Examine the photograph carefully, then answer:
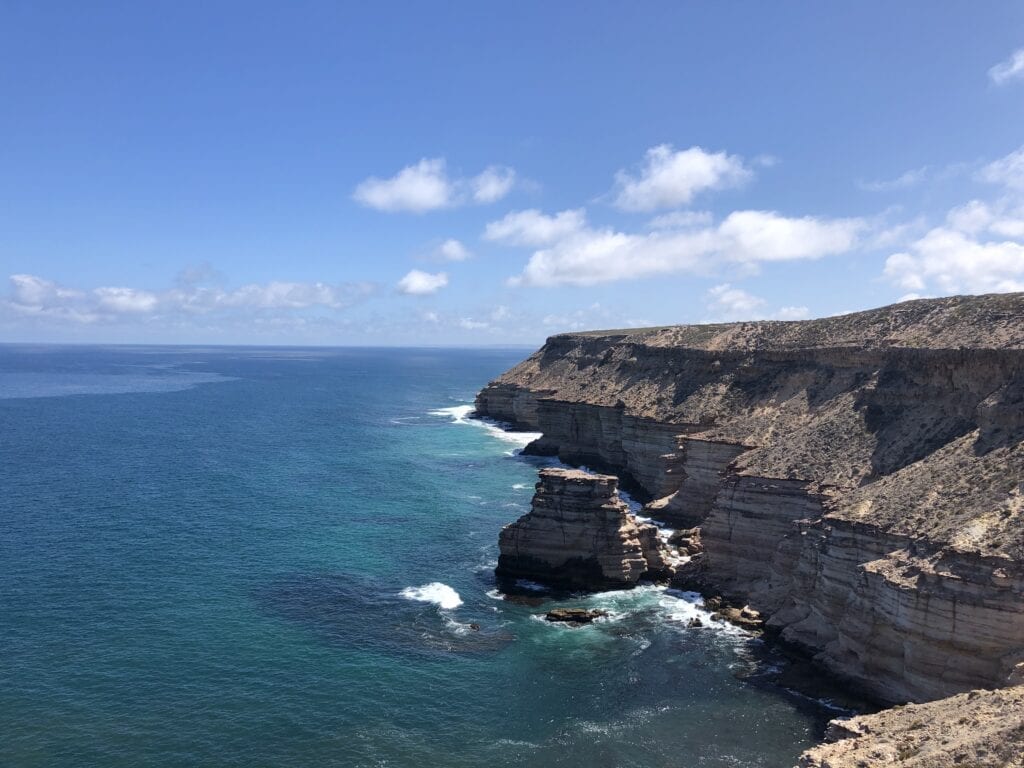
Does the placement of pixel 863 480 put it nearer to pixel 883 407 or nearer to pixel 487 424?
pixel 883 407

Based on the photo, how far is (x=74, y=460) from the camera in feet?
295

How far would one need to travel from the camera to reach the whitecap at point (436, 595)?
158 ft

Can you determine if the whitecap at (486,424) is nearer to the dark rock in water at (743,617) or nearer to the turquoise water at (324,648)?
the turquoise water at (324,648)

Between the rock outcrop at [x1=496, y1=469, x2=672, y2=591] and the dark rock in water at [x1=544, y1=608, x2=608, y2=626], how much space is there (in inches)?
167

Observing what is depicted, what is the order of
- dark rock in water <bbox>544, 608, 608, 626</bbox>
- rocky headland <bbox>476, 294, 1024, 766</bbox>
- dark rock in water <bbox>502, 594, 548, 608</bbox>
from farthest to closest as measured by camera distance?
1. dark rock in water <bbox>502, 594, 548, 608</bbox>
2. dark rock in water <bbox>544, 608, 608, 626</bbox>
3. rocky headland <bbox>476, 294, 1024, 766</bbox>

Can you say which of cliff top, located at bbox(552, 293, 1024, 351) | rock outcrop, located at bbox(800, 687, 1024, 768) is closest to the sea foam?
cliff top, located at bbox(552, 293, 1024, 351)

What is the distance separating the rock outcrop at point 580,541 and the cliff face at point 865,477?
492cm

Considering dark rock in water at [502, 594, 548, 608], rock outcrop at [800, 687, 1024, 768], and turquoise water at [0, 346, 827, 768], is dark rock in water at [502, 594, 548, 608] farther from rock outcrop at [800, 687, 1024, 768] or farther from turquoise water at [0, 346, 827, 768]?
rock outcrop at [800, 687, 1024, 768]

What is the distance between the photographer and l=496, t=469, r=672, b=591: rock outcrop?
5034cm

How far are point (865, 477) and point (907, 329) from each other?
18910mm

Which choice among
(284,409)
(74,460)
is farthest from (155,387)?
(74,460)

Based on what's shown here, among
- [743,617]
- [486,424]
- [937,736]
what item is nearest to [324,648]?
[743,617]

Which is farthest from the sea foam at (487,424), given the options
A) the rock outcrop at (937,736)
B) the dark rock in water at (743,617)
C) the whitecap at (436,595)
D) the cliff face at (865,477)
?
the rock outcrop at (937,736)

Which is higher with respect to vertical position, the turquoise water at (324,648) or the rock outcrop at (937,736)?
the rock outcrop at (937,736)
